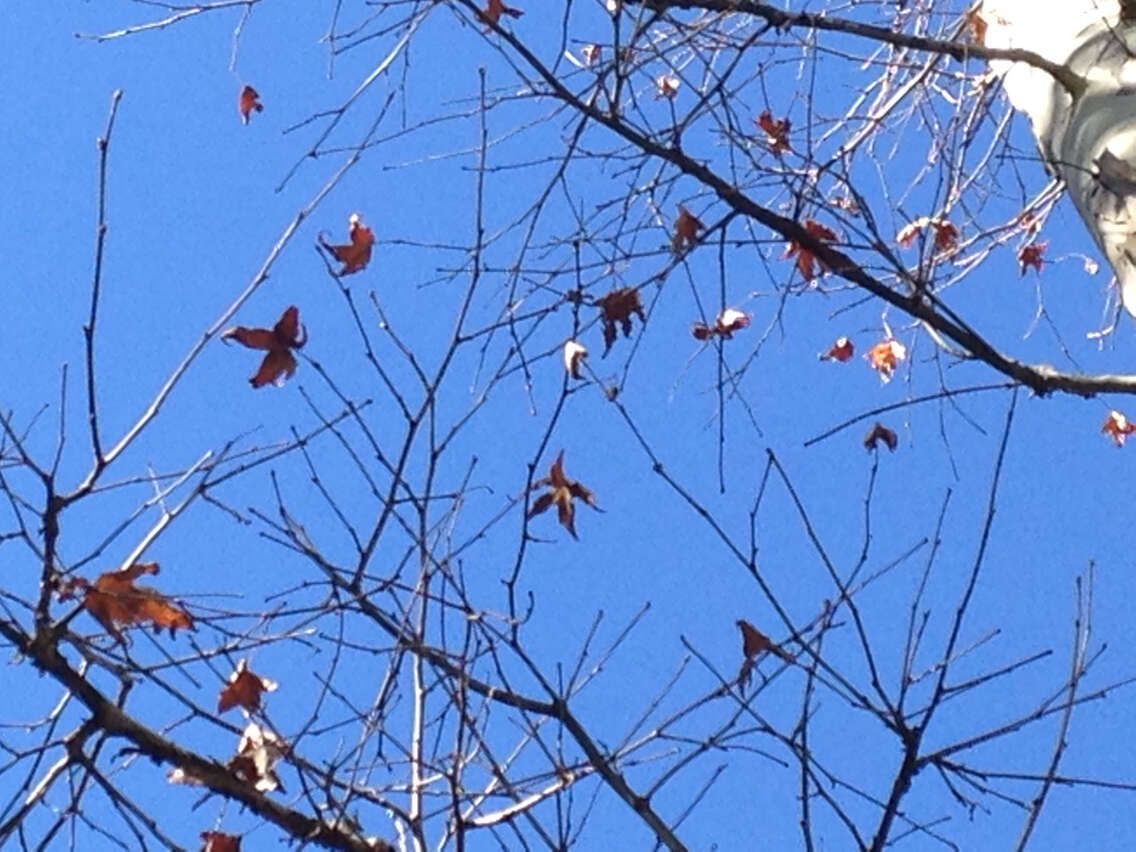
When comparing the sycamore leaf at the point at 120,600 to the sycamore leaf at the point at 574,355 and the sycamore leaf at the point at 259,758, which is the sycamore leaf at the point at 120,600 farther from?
the sycamore leaf at the point at 574,355

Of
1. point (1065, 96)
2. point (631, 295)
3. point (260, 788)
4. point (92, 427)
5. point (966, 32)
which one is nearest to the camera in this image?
point (92, 427)

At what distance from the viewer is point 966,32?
3.13 meters

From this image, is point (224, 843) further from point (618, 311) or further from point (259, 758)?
point (618, 311)

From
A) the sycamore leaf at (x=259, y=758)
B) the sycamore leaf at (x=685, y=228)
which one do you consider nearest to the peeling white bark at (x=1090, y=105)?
the sycamore leaf at (x=685, y=228)

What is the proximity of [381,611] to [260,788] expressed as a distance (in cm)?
28

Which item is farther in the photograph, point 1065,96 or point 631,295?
point 631,295

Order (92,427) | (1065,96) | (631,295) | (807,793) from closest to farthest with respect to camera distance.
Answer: (92,427) < (807,793) < (1065,96) < (631,295)

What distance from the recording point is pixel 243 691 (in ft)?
6.91

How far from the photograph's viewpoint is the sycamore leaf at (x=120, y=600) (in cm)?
184

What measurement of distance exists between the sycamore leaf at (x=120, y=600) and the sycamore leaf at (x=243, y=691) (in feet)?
0.73

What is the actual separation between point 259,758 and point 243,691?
0.37ft

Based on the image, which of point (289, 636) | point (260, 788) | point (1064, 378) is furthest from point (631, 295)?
point (260, 788)

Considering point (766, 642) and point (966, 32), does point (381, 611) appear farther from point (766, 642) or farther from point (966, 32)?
point (966, 32)

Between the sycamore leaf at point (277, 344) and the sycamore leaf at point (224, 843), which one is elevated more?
the sycamore leaf at point (277, 344)
